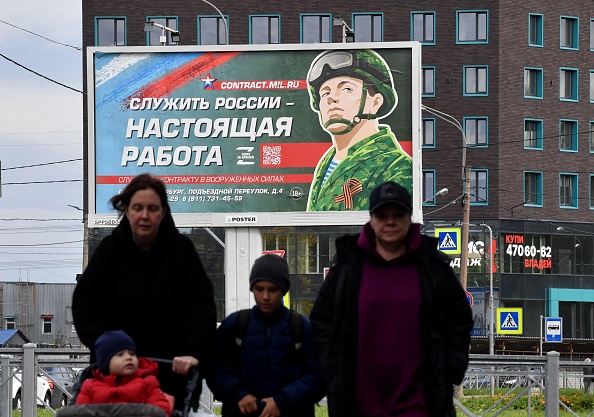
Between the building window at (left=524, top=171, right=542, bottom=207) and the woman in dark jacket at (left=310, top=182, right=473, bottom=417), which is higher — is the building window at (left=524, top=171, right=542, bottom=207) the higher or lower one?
the higher one

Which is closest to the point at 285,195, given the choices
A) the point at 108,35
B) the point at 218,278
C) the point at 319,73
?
the point at 319,73

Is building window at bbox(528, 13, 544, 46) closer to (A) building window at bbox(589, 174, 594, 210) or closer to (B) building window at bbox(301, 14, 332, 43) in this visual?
(A) building window at bbox(589, 174, 594, 210)

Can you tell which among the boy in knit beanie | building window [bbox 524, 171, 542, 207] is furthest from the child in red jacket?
building window [bbox 524, 171, 542, 207]

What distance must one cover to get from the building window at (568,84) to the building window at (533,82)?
4.94ft

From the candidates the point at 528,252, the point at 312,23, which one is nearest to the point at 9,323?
the point at 312,23

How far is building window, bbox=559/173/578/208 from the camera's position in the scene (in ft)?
219

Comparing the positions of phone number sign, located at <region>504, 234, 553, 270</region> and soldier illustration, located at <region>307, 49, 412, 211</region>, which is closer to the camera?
soldier illustration, located at <region>307, 49, 412, 211</region>

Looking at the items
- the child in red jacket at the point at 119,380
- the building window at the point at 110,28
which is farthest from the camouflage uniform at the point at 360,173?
the building window at the point at 110,28

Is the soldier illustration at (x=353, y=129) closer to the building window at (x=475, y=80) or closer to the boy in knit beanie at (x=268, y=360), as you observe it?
the boy in knit beanie at (x=268, y=360)

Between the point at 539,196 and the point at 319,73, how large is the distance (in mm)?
46483

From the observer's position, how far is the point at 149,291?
20.9 feet

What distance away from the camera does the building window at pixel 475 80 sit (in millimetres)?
65188

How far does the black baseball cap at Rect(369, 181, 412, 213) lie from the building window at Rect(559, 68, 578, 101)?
2467 inches

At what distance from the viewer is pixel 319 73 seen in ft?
68.3
